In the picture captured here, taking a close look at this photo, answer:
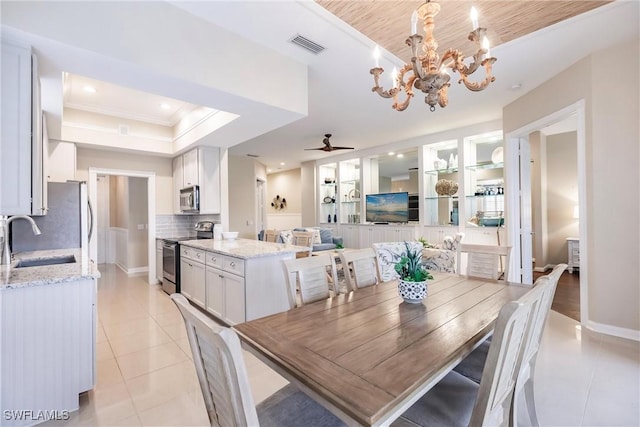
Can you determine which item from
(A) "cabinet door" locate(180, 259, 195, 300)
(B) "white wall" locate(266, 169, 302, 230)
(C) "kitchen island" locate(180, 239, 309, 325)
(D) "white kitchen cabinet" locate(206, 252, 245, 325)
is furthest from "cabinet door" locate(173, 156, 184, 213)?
(B) "white wall" locate(266, 169, 302, 230)

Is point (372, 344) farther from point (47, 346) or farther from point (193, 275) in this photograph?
point (193, 275)

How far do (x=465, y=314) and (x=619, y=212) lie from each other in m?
2.46

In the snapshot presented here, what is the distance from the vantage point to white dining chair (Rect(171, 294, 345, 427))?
2.57ft

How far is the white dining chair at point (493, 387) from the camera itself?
98cm

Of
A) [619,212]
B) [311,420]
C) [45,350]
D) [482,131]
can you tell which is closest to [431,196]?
[482,131]

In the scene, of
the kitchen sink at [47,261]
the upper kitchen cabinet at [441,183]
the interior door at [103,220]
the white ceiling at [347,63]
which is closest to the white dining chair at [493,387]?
the white ceiling at [347,63]

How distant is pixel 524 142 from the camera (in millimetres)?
4281

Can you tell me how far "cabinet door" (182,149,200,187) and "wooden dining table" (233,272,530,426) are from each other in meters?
3.81

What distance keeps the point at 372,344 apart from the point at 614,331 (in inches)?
123

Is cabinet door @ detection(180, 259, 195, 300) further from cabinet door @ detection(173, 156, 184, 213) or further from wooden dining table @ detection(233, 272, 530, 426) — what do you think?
wooden dining table @ detection(233, 272, 530, 426)

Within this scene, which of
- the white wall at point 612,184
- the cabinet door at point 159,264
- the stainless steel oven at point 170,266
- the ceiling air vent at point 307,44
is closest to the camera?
the ceiling air vent at point 307,44

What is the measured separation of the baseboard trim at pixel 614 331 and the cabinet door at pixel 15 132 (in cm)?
488

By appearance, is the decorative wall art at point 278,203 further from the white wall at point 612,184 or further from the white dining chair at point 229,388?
the white dining chair at point 229,388

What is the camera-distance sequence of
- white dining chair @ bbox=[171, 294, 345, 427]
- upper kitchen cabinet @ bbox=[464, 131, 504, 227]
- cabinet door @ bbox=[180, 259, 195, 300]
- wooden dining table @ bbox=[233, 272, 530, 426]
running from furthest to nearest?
upper kitchen cabinet @ bbox=[464, 131, 504, 227] < cabinet door @ bbox=[180, 259, 195, 300] < wooden dining table @ bbox=[233, 272, 530, 426] < white dining chair @ bbox=[171, 294, 345, 427]
